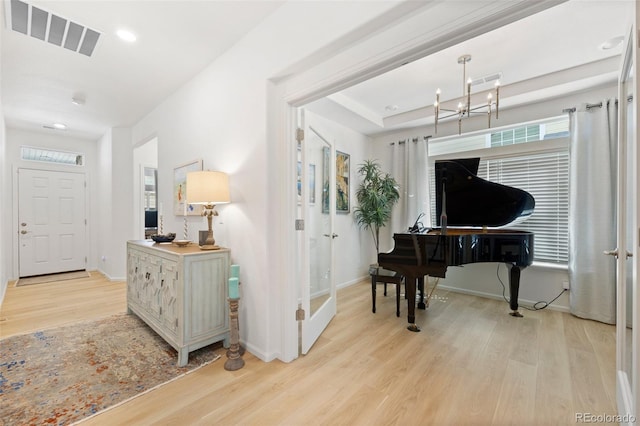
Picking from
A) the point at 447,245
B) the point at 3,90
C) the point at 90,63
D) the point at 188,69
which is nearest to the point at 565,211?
the point at 447,245

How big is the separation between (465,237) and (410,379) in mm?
1462

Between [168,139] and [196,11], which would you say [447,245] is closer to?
[196,11]

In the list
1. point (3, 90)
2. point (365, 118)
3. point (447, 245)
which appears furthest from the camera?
point (365, 118)

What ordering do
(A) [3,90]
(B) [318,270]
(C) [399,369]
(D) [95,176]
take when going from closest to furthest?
(C) [399,369] → (B) [318,270] → (A) [3,90] → (D) [95,176]

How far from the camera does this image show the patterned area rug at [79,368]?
162cm

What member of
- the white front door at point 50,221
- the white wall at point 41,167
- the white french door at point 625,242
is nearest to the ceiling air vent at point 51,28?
the white wall at point 41,167

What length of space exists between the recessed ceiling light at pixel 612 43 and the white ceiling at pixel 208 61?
2.2 inches

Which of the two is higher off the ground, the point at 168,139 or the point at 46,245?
the point at 168,139

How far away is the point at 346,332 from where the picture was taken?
2695mm

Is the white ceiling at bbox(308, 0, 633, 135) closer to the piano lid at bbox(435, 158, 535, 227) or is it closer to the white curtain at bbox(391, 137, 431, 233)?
the white curtain at bbox(391, 137, 431, 233)

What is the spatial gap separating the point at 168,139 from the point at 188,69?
1.06 metres

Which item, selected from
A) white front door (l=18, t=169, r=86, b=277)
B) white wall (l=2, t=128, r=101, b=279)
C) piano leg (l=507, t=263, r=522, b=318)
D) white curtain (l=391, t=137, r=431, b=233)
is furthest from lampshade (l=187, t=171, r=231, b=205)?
white front door (l=18, t=169, r=86, b=277)

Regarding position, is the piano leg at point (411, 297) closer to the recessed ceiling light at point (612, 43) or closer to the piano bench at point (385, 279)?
the piano bench at point (385, 279)

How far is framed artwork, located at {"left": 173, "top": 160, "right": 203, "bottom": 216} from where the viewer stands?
3049mm
